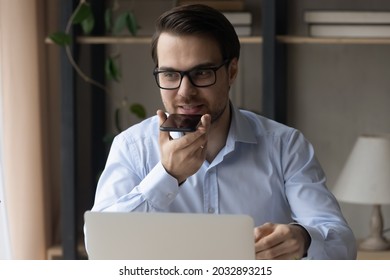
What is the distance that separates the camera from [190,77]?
64.8 inches

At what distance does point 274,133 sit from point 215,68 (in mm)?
229

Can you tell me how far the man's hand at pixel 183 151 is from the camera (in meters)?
1.59

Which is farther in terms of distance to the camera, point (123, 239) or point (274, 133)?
point (274, 133)

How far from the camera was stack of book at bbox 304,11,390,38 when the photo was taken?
8.77 feet

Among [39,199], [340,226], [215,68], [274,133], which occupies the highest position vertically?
[215,68]

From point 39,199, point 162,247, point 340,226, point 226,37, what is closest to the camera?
point 162,247

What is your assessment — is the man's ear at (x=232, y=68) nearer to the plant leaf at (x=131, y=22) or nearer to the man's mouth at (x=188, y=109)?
the man's mouth at (x=188, y=109)

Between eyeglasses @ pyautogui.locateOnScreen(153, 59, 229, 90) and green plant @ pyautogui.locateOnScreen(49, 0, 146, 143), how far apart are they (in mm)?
1108

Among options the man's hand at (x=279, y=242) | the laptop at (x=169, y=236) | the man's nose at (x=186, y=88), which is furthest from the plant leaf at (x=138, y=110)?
the laptop at (x=169, y=236)

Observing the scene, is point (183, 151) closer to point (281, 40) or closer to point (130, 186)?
point (130, 186)

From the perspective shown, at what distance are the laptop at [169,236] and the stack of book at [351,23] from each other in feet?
5.22

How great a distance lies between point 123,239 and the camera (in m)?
1.23
